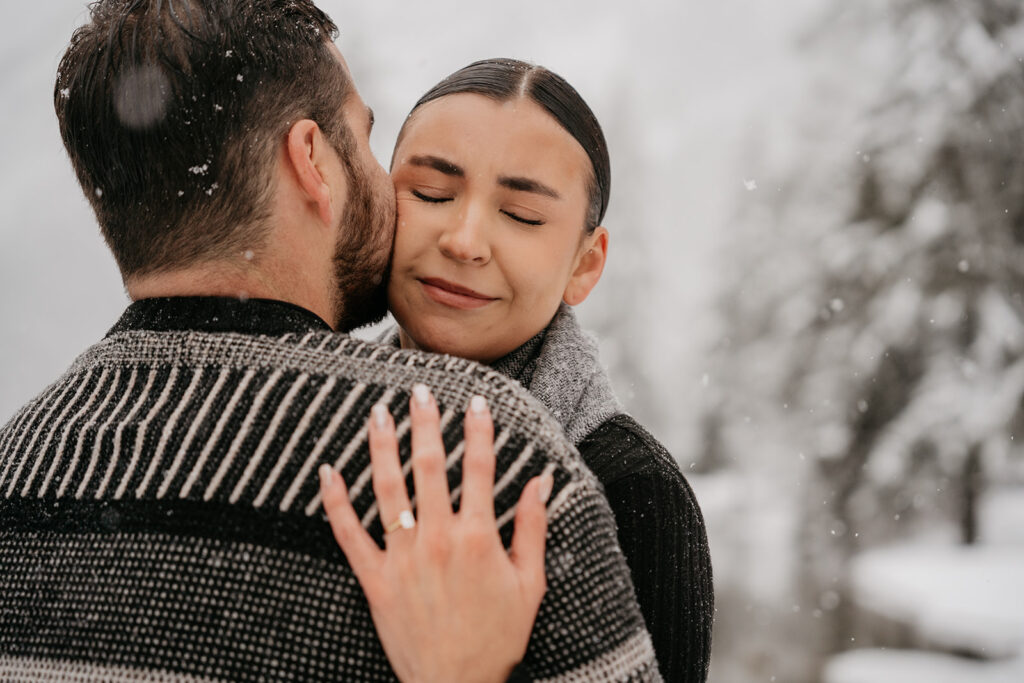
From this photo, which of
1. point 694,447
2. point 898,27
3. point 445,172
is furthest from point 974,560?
point 445,172

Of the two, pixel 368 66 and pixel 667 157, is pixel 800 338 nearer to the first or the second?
pixel 368 66

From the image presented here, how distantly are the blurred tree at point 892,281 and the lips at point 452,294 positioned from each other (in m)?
11.0

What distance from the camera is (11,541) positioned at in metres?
1.56

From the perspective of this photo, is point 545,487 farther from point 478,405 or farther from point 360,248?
point 360,248

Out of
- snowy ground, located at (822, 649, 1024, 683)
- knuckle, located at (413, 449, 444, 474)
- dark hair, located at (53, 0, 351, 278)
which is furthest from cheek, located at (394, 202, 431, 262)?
snowy ground, located at (822, 649, 1024, 683)

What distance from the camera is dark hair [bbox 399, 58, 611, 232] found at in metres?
2.57

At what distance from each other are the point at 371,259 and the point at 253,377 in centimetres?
76

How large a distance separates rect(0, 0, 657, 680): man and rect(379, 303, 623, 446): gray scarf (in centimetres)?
84

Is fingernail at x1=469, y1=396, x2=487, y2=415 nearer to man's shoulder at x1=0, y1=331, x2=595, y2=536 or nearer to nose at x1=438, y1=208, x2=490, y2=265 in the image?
man's shoulder at x1=0, y1=331, x2=595, y2=536

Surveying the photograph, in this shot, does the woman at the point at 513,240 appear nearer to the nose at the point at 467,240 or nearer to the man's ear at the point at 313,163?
the nose at the point at 467,240

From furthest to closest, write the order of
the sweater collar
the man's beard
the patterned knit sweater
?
1. the man's beard
2. the sweater collar
3. the patterned knit sweater

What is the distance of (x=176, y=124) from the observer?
5.59 ft

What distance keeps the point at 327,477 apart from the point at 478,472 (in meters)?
0.24

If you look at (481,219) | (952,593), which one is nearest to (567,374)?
(481,219)
